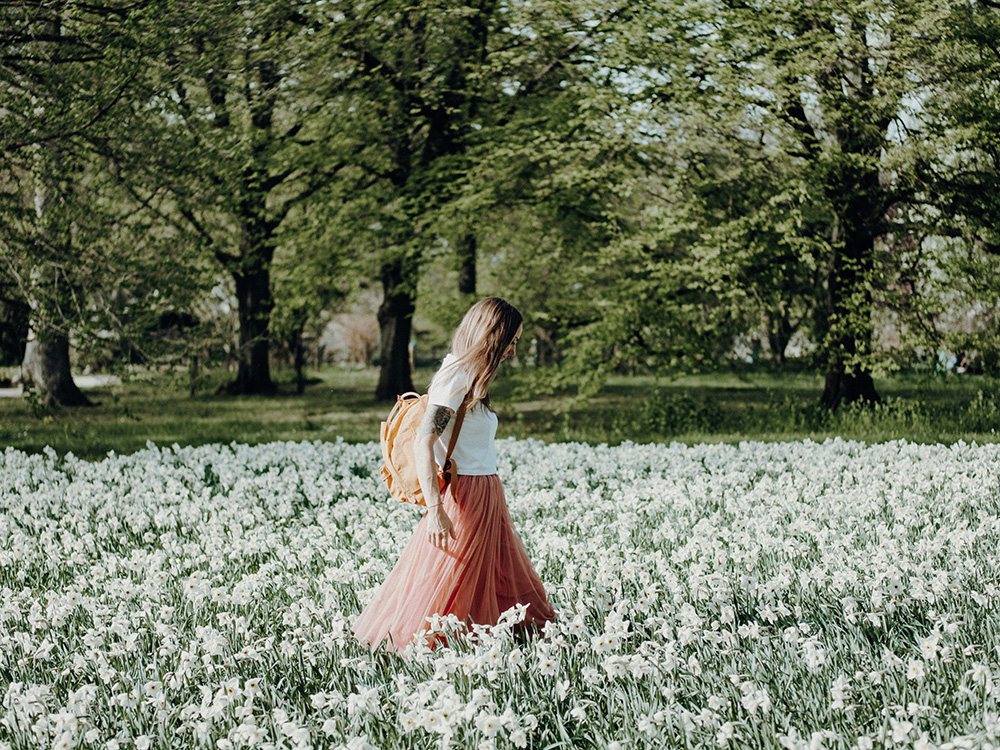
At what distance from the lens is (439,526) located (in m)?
3.82

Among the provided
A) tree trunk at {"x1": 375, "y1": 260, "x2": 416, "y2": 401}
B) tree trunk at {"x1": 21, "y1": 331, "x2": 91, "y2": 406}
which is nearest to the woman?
tree trunk at {"x1": 375, "y1": 260, "x2": 416, "y2": 401}

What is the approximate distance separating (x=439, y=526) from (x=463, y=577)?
31 cm

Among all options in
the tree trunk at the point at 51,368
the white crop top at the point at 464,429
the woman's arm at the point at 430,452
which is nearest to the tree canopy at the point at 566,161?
the tree trunk at the point at 51,368

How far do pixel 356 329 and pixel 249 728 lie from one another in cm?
5375

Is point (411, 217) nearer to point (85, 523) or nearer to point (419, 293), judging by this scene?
point (419, 293)

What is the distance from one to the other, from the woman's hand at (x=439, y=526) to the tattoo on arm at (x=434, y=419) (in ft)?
1.12

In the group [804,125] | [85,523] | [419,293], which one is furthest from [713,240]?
[85,523]

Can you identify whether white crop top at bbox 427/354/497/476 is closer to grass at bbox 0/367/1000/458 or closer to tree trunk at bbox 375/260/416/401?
grass at bbox 0/367/1000/458

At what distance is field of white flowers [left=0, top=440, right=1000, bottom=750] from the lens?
3018 mm

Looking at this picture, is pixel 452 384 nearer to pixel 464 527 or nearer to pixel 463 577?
pixel 464 527

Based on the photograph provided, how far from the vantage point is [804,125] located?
1285 cm

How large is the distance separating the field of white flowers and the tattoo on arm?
852mm

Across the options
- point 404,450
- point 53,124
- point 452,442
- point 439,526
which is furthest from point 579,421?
point 439,526

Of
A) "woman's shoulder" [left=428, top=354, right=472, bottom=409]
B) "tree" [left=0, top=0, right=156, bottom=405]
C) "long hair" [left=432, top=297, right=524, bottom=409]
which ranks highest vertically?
"tree" [left=0, top=0, right=156, bottom=405]
